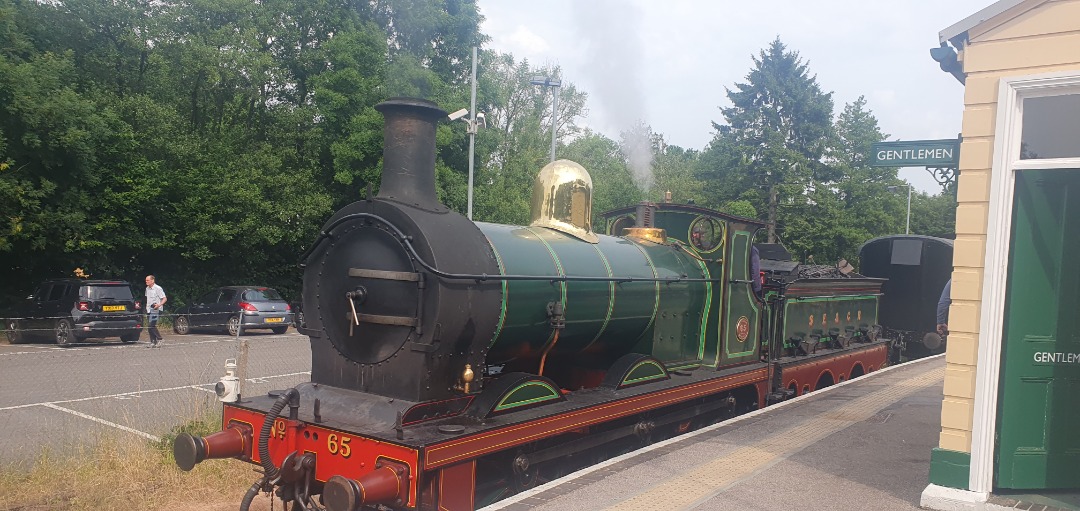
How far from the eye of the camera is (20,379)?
1049cm

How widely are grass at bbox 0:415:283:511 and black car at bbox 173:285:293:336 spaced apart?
12.6 m

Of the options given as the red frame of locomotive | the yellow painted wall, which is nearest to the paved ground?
the red frame of locomotive

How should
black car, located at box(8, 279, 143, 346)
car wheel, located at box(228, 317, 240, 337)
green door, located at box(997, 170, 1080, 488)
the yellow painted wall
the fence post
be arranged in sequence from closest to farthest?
the yellow painted wall
green door, located at box(997, 170, 1080, 488)
the fence post
black car, located at box(8, 279, 143, 346)
car wheel, located at box(228, 317, 240, 337)

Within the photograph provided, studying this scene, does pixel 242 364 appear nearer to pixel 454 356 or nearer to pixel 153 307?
pixel 454 356

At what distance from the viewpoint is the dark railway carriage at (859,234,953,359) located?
15.9 meters

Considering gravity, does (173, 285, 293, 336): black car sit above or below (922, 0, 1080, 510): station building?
below

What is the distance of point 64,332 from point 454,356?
13169 mm

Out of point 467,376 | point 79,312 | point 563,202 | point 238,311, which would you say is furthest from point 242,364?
point 238,311

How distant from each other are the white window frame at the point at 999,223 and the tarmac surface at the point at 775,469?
960 mm

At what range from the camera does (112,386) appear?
10258mm

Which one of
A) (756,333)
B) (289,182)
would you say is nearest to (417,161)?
(756,333)

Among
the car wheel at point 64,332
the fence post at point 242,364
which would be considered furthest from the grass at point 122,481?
the car wheel at point 64,332

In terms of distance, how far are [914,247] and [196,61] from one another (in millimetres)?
20598

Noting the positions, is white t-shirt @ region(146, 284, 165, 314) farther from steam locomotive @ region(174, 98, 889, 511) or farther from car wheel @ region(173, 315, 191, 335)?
steam locomotive @ region(174, 98, 889, 511)
